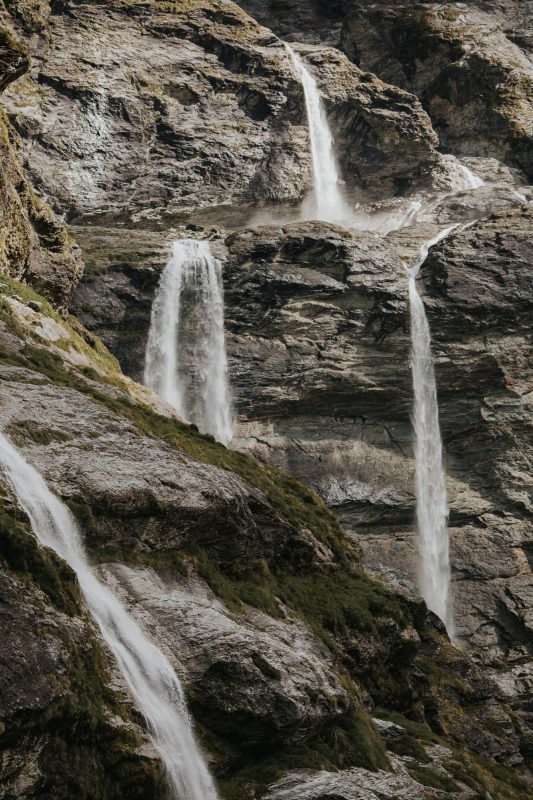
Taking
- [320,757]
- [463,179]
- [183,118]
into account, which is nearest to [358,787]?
[320,757]

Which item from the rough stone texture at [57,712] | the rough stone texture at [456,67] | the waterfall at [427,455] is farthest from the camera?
the rough stone texture at [456,67]

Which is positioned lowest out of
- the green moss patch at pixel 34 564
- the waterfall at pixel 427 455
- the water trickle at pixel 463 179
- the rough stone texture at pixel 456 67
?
the green moss patch at pixel 34 564

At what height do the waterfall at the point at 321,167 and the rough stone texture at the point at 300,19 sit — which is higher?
the rough stone texture at the point at 300,19

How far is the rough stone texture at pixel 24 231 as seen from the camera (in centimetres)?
3362

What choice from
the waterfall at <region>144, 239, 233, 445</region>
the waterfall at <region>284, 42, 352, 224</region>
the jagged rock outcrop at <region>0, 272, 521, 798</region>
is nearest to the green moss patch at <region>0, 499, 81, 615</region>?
the jagged rock outcrop at <region>0, 272, 521, 798</region>

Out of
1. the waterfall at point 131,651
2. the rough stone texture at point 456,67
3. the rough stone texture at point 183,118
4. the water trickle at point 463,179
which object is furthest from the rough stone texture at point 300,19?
the waterfall at point 131,651

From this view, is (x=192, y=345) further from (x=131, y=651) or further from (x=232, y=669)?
(x=131, y=651)

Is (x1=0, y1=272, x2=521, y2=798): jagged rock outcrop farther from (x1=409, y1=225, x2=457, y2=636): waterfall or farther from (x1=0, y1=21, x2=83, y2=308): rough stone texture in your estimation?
(x1=409, y1=225, x2=457, y2=636): waterfall

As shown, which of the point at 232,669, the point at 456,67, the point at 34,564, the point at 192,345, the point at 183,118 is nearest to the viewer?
the point at 34,564

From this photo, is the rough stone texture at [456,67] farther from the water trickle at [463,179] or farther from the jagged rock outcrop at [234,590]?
the jagged rock outcrop at [234,590]

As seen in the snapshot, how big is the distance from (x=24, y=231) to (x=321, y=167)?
1564 inches

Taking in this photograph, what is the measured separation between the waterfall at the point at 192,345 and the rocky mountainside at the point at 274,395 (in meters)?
0.89

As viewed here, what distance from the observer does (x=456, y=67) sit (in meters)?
78.6

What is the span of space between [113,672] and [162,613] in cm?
301
